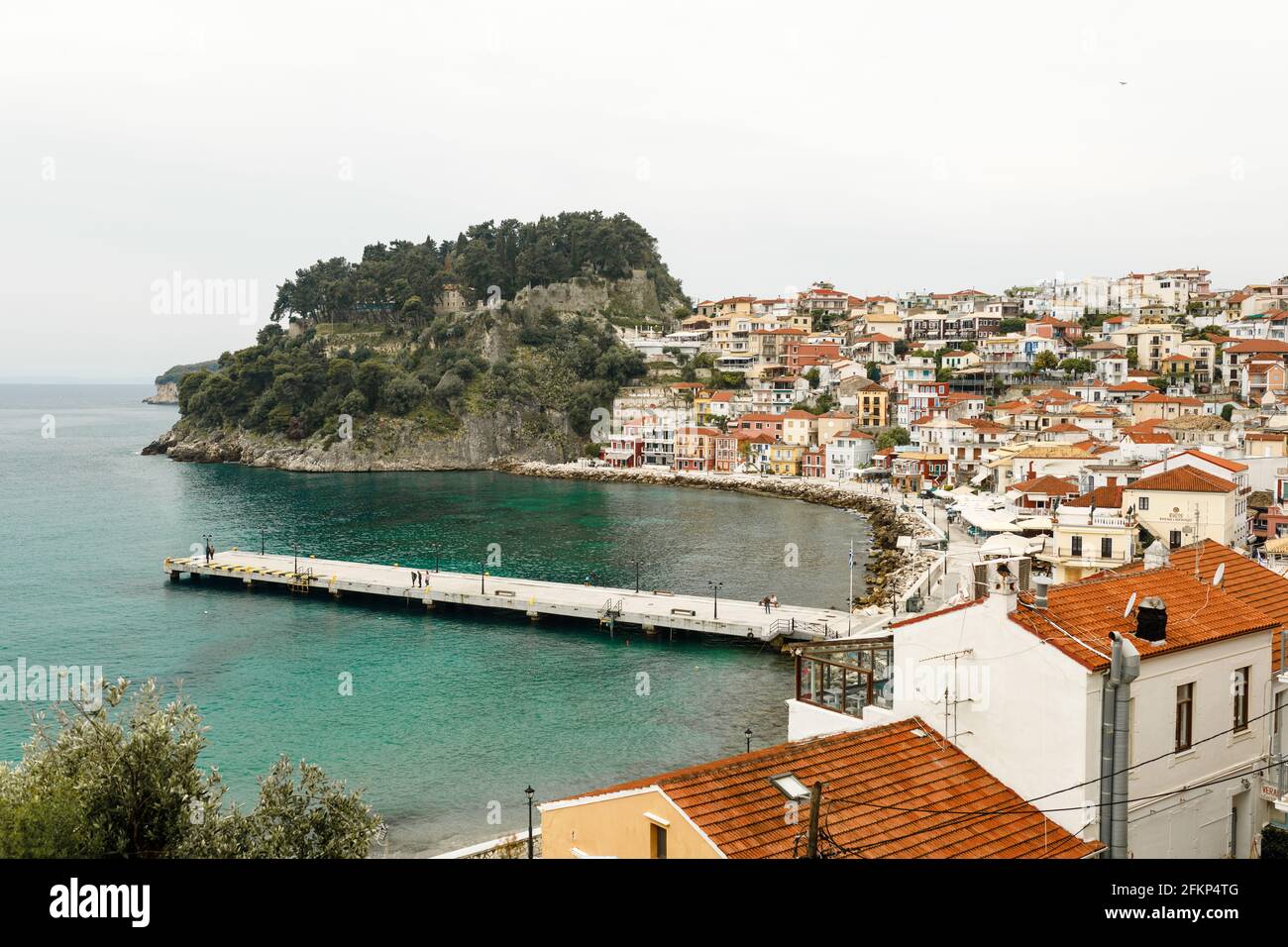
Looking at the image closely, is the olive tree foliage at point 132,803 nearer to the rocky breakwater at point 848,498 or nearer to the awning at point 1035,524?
the rocky breakwater at point 848,498

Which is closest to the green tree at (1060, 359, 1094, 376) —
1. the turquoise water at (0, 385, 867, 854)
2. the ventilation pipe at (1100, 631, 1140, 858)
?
the turquoise water at (0, 385, 867, 854)

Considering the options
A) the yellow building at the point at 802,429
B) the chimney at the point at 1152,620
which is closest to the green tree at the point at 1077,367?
the yellow building at the point at 802,429

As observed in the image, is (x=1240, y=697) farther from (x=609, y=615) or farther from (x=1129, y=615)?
(x=609, y=615)

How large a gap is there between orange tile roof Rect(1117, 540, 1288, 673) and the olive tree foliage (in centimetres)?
1107

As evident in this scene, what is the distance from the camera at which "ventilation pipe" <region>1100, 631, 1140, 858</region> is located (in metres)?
8.12

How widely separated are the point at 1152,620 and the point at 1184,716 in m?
1.11

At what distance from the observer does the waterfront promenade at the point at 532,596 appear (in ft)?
106

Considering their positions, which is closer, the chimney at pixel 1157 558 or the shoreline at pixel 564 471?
the chimney at pixel 1157 558

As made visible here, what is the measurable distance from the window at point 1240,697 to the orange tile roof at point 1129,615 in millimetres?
483

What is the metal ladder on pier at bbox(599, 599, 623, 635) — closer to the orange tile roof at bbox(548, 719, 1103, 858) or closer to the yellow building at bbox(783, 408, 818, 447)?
the orange tile roof at bbox(548, 719, 1103, 858)

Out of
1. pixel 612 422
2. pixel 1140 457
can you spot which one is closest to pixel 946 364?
pixel 612 422

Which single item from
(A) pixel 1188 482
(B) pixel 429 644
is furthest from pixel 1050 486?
(B) pixel 429 644
